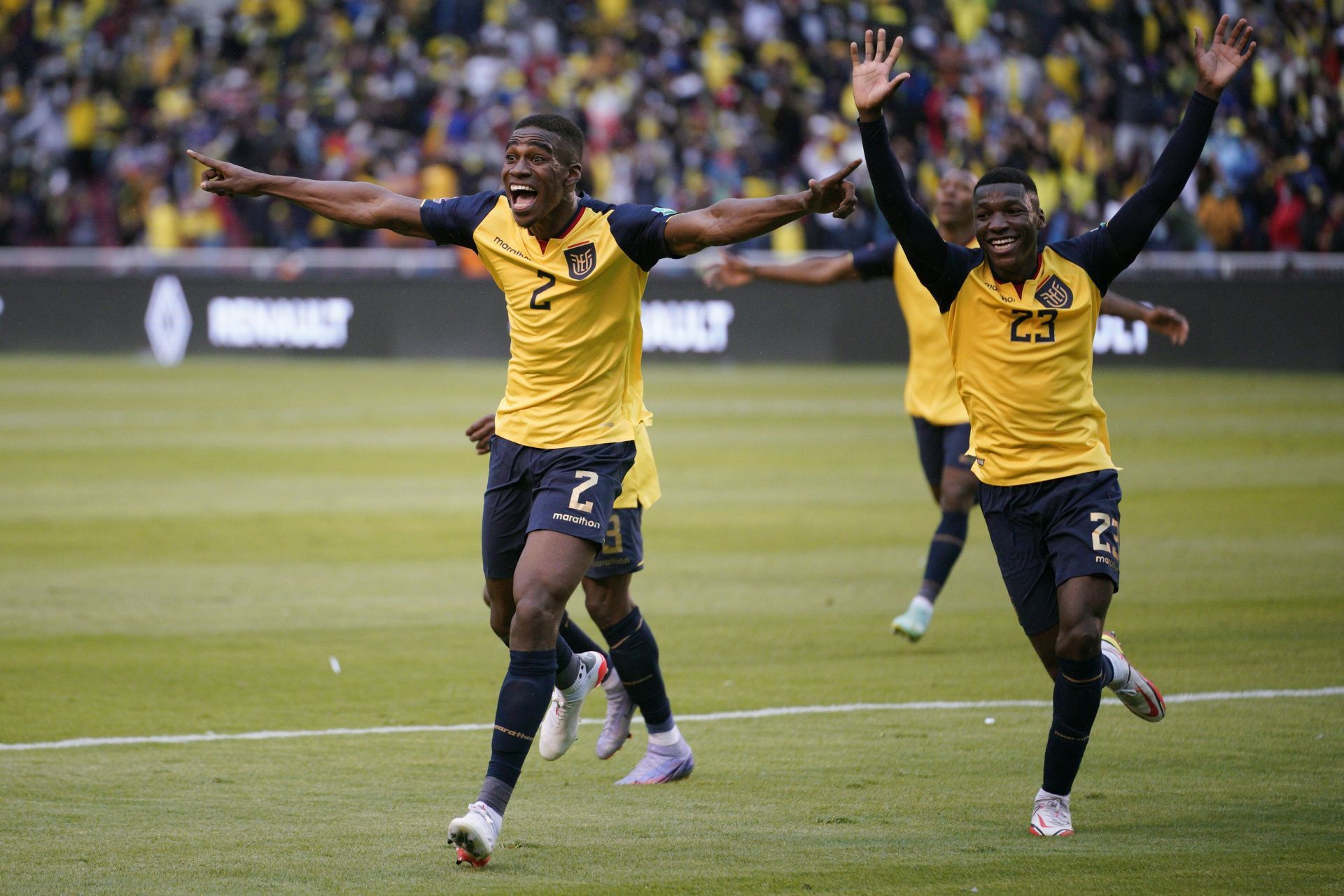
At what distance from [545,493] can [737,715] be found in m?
2.14

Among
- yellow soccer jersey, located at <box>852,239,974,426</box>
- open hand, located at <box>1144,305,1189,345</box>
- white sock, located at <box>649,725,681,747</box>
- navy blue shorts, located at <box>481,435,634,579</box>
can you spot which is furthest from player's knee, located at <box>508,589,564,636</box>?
yellow soccer jersey, located at <box>852,239,974,426</box>

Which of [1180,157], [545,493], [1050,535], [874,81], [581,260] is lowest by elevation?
[1050,535]

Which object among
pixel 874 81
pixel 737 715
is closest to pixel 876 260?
pixel 737 715

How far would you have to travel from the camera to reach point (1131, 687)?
20.0 feet

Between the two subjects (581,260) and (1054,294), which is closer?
(581,260)

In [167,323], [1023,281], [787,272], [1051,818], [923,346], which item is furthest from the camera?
[167,323]

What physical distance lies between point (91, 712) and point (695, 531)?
19.9ft

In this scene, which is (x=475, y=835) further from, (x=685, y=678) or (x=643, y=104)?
(x=643, y=104)

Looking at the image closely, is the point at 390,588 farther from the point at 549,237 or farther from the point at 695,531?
the point at 549,237

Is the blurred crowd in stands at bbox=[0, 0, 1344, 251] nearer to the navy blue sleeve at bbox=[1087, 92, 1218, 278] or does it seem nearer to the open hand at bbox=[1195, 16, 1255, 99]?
the open hand at bbox=[1195, 16, 1255, 99]

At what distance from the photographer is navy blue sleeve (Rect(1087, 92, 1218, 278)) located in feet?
19.1

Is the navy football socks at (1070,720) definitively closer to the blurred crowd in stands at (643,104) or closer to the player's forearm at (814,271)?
the player's forearm at (814,271)

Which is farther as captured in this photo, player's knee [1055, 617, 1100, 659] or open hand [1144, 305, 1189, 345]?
open hand [1144, 305, 1189, 345]

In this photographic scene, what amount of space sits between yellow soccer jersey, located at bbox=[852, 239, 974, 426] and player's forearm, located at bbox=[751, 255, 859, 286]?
6 cm
